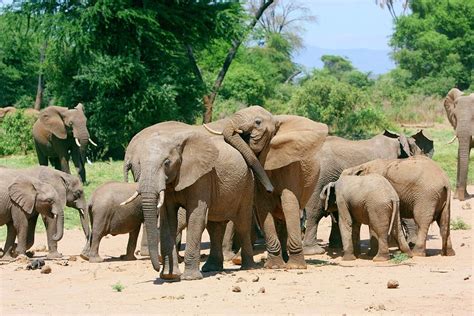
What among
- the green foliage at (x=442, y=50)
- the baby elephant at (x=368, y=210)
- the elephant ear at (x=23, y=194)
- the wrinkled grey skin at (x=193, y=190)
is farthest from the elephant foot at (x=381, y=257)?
the green foliage at (x=442, y=50)

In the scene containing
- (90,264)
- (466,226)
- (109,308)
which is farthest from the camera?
(466,226)

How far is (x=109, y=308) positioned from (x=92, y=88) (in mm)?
17793

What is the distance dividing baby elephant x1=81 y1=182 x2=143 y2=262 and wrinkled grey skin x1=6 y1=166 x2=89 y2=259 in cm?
43

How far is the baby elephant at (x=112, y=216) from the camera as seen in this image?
12.8 metres

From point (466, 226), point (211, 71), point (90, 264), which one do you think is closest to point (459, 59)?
point (211, 71)

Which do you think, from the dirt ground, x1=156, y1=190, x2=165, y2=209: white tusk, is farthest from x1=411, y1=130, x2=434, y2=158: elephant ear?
x1=156, y1=190, x2=165, y2=209: white tusk

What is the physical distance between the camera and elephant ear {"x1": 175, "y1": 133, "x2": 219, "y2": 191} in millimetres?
10117

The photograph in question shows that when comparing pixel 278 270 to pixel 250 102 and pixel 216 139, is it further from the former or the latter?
pixel 250 102

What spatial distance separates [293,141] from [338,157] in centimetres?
331

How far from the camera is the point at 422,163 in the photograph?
13.0m

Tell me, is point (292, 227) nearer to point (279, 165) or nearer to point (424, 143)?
point (279, 165)

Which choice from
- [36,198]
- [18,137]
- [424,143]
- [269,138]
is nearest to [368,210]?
[269,138]

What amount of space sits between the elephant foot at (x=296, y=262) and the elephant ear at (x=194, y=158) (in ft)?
5.48

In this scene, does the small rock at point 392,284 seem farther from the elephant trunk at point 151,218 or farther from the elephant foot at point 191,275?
the elephant trunk at point 151,218
